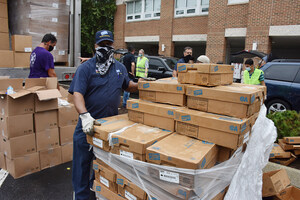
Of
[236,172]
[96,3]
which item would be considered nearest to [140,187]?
[236,172]

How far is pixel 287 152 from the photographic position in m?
3.77

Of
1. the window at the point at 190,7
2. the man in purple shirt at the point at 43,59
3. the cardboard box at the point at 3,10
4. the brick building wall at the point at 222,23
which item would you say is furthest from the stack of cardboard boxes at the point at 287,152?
the window at the point at 190,7

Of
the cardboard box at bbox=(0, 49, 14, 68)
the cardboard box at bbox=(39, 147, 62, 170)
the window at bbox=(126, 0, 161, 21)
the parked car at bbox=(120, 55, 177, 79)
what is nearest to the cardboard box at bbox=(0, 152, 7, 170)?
the cardboard box at bbox=(39, 147, 62, 170)

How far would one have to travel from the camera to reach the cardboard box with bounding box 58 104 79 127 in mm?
3970

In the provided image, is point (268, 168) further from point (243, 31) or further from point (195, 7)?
point (195, 7)

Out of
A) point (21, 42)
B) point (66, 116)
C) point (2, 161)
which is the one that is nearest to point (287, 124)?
point (66, 116)

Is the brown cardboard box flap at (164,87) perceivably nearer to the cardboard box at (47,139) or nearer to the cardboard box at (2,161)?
the cardboard box at (47,139)

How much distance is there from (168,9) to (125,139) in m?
17.2

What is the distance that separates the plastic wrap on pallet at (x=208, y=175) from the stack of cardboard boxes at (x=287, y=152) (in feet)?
4.78

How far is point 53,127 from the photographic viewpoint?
12.8 ft

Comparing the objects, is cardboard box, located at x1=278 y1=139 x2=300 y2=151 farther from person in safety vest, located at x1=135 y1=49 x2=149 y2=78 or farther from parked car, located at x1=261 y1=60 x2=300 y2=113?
person in safety vest, located at x1=135 y1=49 x2=149 y2=78

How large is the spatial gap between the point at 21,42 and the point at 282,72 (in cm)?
703

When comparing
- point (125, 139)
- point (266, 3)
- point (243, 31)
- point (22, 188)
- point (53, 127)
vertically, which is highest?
point (266, 3)

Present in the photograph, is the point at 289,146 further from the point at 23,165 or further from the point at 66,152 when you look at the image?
the point at 23,165
